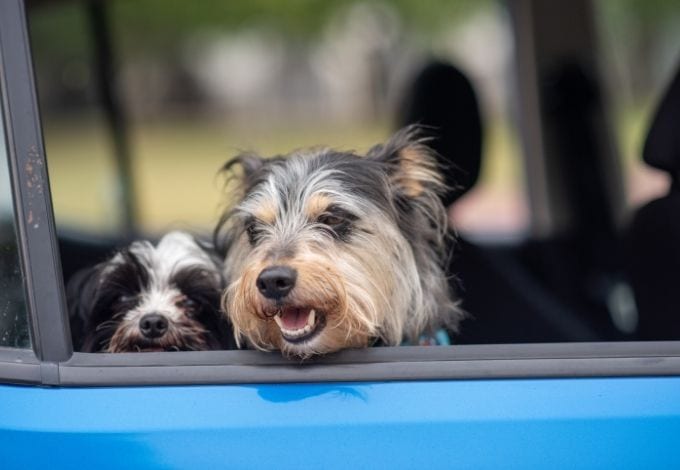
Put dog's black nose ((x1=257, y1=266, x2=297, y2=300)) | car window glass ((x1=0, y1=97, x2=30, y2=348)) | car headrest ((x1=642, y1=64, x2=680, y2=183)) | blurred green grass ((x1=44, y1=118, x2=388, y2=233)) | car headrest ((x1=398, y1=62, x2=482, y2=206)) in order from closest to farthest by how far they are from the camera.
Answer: car window glass ((x1=0, y1=97, x2=30, y2=348)) → dog's black nose ((x1=257, y1=266, x2=297, y2=300)) → car headrest ((x1=642, y1=64, x2=680, y2=183)) → car headrest ((x1=398, y1=62, x2=482, y2=206)) → blurred green grass ((x1=44, y1=118, x2=388, y2=233))

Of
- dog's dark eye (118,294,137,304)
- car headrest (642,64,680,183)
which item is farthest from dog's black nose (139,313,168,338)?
car headrest (642,64,680,183)

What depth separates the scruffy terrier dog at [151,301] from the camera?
2664 mm

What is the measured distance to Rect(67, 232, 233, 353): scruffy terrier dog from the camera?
266 cm

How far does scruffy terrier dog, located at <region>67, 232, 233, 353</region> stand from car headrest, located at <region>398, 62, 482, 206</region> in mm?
1287

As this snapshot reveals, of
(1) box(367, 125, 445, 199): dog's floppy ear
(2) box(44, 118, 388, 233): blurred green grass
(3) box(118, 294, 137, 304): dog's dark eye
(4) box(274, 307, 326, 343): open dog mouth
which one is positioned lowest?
(2) box(44, 118, 388, 233): blurred green grass

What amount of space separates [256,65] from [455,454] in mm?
24742

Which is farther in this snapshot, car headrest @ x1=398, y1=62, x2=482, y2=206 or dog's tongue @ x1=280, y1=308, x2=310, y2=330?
car headrest @ x1=398, y1=62, x2=482, y2=206

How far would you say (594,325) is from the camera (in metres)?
4.87

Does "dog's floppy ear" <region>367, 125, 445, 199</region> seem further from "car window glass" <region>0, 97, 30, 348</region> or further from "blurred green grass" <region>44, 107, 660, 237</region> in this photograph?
"car window glass" <region>0, 97, 30, 348</region>

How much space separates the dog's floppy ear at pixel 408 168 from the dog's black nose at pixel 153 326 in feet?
2.57

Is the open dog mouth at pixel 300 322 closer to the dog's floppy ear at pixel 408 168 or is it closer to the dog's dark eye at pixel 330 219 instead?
the dog's dark eye at pixel 330 219

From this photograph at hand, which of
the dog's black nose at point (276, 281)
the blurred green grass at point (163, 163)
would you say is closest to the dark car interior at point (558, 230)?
the blurred green grass at point (163, 163)

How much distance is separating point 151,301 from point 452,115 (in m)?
1.72

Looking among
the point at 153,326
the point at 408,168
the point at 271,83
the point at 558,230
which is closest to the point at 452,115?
the point at 408,168
